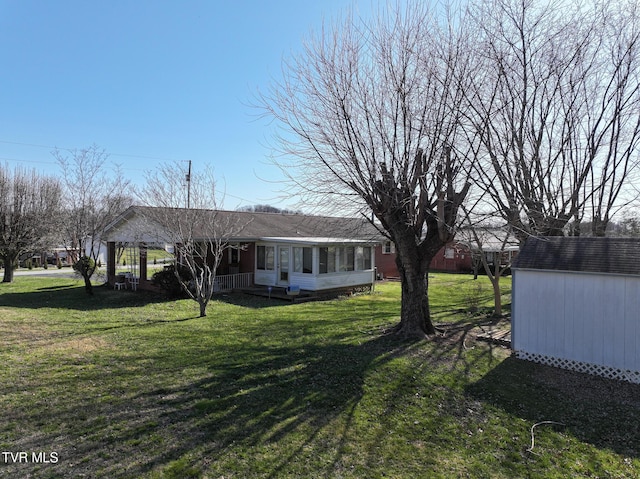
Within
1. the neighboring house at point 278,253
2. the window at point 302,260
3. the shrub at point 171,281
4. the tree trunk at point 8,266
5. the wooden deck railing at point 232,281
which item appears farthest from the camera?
the tree trunk at point 8,266

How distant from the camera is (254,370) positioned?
694 centimetres

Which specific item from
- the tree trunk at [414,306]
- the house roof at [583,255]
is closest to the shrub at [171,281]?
the tree trunk at [414,306]

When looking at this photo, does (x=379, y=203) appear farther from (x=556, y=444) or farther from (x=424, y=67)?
(x=556, y=444)

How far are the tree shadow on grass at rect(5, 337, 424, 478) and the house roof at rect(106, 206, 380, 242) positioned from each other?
7.51 m

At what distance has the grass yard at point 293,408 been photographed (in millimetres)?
4055

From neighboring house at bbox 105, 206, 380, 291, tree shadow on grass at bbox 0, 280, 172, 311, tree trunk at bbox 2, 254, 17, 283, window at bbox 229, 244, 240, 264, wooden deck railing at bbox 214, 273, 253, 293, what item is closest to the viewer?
tree shadow on grass at bbox 0, 280, 172, 311

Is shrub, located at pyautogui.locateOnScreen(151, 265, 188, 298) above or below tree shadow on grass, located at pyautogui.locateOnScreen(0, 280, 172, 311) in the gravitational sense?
above

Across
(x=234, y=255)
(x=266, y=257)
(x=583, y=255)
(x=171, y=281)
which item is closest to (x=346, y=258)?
(x=266, y=257)

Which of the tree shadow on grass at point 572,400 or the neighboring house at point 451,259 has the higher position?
the neighboring house at point 451,259

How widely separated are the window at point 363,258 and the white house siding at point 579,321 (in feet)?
34.6

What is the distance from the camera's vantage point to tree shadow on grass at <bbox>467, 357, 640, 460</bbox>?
16.6ft

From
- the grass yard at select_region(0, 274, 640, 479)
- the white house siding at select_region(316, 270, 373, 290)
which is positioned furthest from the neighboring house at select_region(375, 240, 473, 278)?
the grass yard at select_region(0, 274, 640, 479)

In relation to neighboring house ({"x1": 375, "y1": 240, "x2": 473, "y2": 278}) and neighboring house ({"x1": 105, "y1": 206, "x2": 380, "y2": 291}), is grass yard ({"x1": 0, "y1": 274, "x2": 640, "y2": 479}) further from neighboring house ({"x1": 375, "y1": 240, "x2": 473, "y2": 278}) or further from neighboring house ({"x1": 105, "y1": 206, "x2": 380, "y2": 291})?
neighboring house ({"x1": 375, "y1": 240, "x2": 473, "y2": 278})

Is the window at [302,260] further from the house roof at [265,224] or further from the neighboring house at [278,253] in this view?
the house roof at [265,224]
